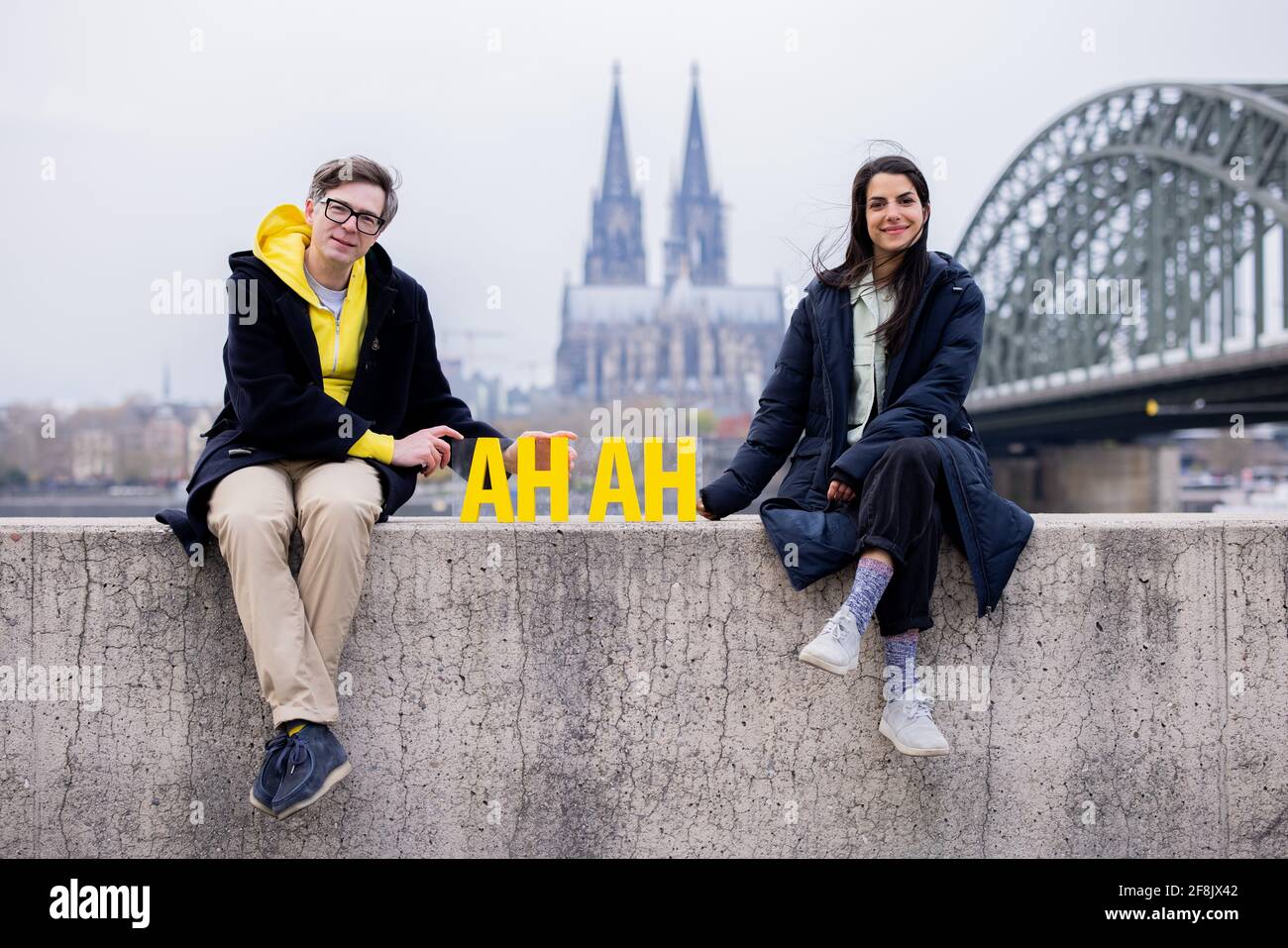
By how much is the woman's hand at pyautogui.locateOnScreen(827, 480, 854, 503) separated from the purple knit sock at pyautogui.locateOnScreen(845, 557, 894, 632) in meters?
0.23

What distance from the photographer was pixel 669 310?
124m

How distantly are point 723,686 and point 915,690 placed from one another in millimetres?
514

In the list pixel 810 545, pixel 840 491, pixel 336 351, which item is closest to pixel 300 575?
pixel 336 351

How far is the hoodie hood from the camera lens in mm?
3309

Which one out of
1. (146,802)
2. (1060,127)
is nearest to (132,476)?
(1060,127)

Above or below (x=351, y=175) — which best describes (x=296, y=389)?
below

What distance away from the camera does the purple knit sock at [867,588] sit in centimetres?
303

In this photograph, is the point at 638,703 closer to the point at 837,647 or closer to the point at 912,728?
the point at 837,647

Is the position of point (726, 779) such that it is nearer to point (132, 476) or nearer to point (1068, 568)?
point (1068, 568)

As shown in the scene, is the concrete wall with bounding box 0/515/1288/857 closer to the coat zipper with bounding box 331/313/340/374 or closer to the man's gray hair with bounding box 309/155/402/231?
the coat zipper with bounding box 331/313/340/374

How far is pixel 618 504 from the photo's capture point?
3.48m

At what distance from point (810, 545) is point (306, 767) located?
139 cm

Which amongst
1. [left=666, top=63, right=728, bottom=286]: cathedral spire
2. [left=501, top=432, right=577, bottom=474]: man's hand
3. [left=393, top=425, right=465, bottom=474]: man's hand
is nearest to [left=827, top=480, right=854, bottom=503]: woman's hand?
[left=501, top=432, right=577, bottom=474]: man's hand

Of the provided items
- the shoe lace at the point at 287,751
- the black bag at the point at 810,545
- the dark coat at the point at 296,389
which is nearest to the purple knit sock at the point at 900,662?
the black bag at the point at 810,545
